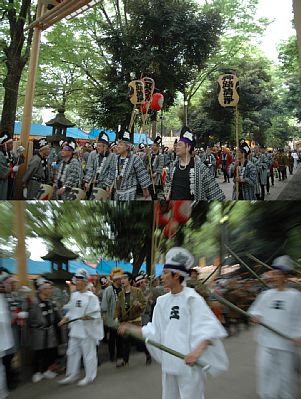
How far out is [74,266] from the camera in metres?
1.91

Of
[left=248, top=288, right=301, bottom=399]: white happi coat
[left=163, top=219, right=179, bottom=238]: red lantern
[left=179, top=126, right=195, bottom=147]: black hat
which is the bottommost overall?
[left=248, top=288, right=301, bottom=399]: white happi coat

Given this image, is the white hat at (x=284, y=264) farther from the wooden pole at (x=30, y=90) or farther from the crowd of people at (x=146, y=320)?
the wooden pole at (x=30, y=90)

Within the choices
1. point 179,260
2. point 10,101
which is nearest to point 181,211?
point 179,260

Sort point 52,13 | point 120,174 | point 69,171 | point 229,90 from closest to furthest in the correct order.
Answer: point 120,174 < point 69,171 < point 52,13 < point 229,90

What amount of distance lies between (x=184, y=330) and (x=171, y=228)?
20.0 inches

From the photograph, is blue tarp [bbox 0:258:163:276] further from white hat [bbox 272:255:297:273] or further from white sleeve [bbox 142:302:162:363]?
white hat [bbox 272:255:297:273]

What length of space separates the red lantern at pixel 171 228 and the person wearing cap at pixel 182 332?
0.07 m

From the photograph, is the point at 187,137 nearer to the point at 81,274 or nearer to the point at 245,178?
the point at 81,274

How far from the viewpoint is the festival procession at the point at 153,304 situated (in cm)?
177

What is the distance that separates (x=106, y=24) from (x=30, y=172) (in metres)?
9.61

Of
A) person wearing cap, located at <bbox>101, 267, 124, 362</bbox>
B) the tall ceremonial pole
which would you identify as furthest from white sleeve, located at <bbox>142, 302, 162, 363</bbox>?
the tall ceremonial pole

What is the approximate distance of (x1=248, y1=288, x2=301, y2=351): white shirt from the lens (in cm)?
173

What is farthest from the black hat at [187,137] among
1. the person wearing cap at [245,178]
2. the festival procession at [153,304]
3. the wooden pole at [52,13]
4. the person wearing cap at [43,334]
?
the wooden pole at [52,13]

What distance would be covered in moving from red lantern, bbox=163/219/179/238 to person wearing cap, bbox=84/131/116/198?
4.52 meters
